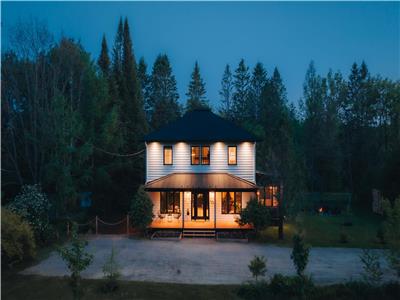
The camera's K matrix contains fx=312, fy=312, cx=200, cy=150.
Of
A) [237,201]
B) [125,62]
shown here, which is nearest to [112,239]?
[237,201]

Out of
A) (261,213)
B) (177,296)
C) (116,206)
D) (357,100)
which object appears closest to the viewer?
(177,296)

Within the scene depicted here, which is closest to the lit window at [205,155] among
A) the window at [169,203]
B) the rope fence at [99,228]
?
the window at [169,203]

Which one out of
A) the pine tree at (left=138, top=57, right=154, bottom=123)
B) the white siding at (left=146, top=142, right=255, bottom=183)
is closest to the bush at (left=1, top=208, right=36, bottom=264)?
the white siding at (left=146, top=142, right=255, bottom=183)

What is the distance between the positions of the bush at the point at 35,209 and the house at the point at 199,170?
651 centimetres

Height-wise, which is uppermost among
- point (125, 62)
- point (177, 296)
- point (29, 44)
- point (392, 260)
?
point (125, 62)

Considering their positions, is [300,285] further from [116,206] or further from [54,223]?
[116,206]

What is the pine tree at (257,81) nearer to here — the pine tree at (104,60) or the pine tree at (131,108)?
the pine tree at (131,108)

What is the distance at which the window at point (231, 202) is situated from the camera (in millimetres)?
22141

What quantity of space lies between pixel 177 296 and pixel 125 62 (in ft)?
99.2

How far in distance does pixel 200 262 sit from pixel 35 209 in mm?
10350

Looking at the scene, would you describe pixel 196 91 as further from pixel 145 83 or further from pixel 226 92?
pixel 145 83

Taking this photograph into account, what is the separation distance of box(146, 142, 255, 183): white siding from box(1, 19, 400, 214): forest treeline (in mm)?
1403

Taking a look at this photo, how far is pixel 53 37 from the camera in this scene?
21828mm

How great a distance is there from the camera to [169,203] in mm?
22516
